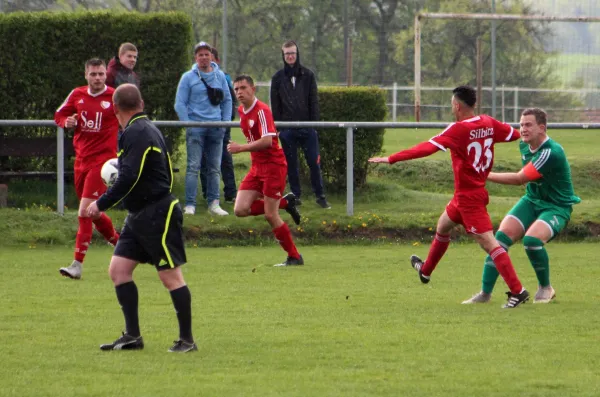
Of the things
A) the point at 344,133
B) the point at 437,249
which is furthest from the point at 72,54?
the point at 437,249

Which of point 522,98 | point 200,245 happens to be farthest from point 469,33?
point 200,245

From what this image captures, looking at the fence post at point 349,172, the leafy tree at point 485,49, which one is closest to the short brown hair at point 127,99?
the fence post at point 349,172

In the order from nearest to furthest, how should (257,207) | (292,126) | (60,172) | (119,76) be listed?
(257,207), (119,76), (60,172), (292,126)

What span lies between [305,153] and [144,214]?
339 inches

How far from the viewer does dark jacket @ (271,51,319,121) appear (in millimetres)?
16562

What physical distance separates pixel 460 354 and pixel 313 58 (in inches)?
1206

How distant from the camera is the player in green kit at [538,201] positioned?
33.7ft

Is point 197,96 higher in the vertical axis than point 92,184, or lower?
higher

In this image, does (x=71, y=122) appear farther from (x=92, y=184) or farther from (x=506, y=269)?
(x=506, y=269)

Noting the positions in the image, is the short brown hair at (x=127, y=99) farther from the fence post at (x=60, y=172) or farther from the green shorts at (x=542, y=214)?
the fence post at (x=60, y=172)

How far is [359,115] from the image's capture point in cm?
1812

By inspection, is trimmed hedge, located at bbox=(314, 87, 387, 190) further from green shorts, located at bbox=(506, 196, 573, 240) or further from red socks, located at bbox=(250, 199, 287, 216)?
green shorts, located at bbox=(506, 196, 573, 240)

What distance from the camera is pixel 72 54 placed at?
57.9 feet

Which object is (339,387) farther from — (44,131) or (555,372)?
(44,131)
